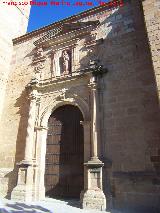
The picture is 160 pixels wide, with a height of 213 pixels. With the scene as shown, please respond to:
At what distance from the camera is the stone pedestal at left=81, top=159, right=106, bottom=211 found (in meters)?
4.95

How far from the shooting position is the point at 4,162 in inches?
271

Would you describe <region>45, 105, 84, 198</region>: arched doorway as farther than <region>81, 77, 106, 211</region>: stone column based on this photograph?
Yes

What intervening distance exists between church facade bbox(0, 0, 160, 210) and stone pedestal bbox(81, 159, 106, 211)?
0.07 ft

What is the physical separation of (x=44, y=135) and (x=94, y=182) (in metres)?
2.23

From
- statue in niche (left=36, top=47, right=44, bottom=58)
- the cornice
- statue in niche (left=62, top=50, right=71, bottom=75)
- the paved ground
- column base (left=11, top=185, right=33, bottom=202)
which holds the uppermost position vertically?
the cornice

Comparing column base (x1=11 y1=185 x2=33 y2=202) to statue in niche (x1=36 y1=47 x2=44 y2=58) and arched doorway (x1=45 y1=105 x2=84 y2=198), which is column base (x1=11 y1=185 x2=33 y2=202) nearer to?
arched doorway (x1=45 y1=105 x2=84 y2=198)

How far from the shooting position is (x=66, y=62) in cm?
708

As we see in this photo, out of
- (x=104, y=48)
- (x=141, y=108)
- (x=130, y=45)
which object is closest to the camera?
(x=141, y=108)

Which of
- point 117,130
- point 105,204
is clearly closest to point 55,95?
point 117,130

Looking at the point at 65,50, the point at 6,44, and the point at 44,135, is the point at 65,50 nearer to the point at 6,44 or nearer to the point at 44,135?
the point at 6,44

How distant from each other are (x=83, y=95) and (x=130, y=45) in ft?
6.27

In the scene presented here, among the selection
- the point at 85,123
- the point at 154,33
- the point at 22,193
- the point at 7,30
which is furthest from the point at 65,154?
the point at 7,30

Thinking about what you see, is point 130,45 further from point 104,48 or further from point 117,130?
point 117,130

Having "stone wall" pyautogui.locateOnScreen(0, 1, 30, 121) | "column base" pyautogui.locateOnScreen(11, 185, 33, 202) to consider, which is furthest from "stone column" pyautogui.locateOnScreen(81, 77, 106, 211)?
"stone wall" pyautogui.locateOnScreen(0, 1, 30, 121)
